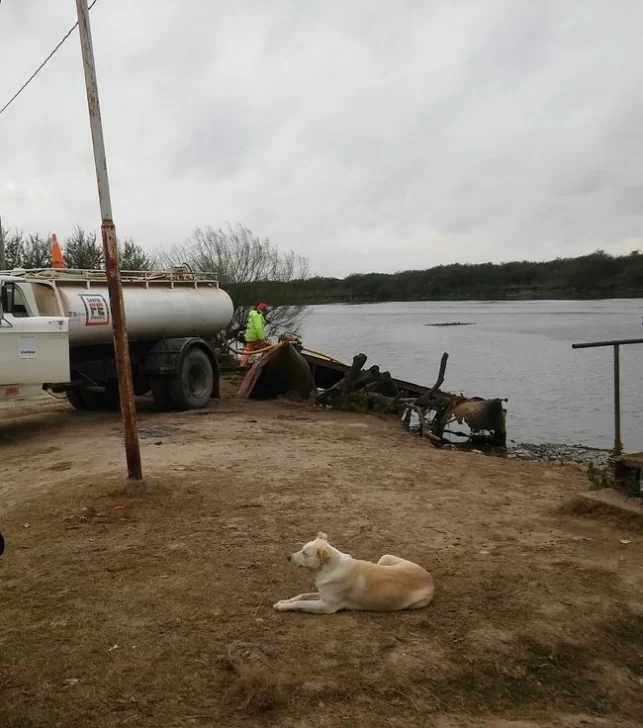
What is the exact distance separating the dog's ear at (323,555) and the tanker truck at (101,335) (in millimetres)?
6981

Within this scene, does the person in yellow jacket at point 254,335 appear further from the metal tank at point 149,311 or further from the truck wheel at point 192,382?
the truck wheel at point 192,382

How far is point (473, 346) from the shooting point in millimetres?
40250

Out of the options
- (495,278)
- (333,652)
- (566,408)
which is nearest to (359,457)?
(333,652)

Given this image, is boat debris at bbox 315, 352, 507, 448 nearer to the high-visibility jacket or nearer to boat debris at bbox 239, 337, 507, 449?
boat debris at bbox 239, 337, 507, 449

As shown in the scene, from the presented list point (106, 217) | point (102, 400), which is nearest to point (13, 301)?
point (102, 400)

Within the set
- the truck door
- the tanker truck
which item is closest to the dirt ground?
the truck door

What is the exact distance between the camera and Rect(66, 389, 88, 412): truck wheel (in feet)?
46.4

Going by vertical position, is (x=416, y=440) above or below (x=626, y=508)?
below

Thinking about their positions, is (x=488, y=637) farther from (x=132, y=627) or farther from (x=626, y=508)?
(x=626, y=508)

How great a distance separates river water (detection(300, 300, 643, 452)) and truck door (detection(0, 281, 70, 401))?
960 centimetres

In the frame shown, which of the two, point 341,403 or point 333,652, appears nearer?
point 333,652

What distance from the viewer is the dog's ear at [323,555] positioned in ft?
14.5

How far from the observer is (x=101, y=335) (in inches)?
462

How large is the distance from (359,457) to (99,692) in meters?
5.91
